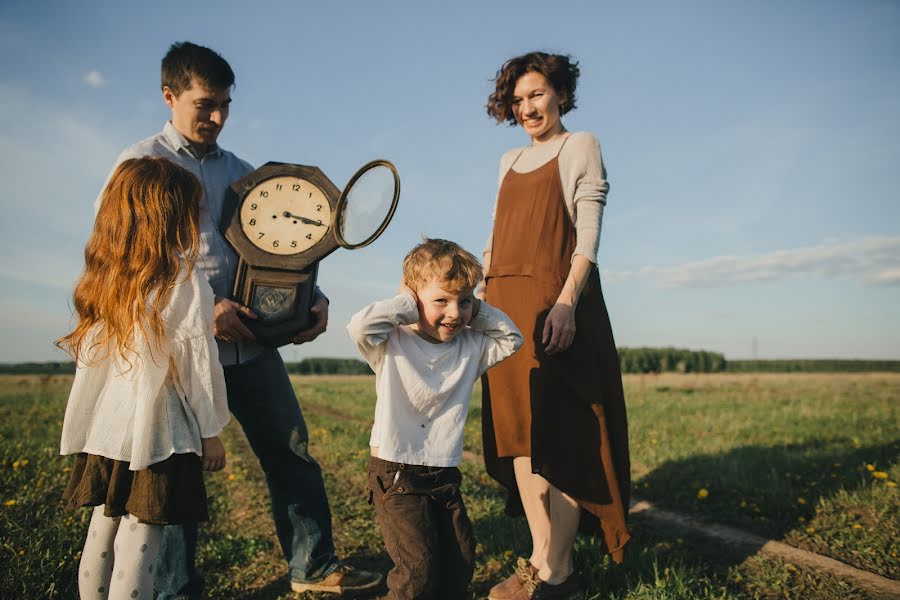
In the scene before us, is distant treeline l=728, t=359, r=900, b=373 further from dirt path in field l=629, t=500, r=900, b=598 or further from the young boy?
the young boy

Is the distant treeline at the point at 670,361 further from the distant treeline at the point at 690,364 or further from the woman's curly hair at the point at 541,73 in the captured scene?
the woman's curly hair at the point at 541,73

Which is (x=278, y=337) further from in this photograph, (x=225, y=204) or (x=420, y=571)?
(x=420, y=571)

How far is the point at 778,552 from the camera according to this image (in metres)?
3.57

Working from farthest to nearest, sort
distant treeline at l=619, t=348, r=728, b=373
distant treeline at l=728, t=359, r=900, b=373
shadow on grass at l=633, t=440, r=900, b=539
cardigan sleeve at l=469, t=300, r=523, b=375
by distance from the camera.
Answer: distant treeline at l=728, t=359, r=900, b=373 < distant treeline at l=619, t=348, r=728, b=373 < shadow on grass at l=633, t=440, r=900, b=539 < cardigan sleeve at l=469, t=300, r=523, b=375

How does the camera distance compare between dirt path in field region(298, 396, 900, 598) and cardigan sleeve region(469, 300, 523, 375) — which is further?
dirt path in field region(298, 396, 900, 598)

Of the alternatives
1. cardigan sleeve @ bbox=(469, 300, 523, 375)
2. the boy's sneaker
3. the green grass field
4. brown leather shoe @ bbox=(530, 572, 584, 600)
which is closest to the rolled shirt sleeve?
cardigan sleeve @ bbox=(469, 300, 523, 375)

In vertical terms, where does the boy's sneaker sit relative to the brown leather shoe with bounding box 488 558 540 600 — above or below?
below

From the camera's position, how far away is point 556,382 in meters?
2.97

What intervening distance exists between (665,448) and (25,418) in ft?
31.6

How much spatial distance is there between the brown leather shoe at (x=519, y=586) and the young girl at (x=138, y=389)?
4.80 ft

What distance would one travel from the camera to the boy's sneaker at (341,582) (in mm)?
3057

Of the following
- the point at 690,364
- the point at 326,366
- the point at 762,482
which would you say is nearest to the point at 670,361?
the point at 690,364

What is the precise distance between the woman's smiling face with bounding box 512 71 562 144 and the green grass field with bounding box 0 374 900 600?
233 cm

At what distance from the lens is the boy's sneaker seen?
3057 mm
